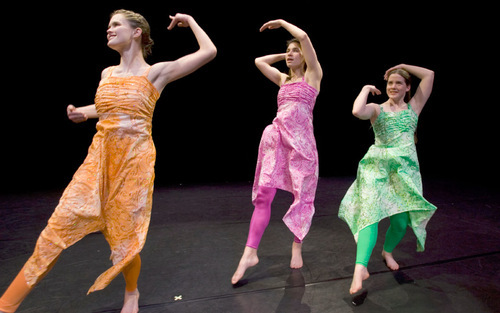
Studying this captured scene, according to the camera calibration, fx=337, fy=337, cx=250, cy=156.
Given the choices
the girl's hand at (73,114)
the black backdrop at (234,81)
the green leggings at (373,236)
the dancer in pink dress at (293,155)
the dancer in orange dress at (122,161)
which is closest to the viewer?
the dancer in orange dress at (122,161)

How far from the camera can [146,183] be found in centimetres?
144

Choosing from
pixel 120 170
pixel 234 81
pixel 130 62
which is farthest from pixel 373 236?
pixel 234 81

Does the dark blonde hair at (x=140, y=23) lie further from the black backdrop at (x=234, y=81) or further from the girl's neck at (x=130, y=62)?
the black backdrop at (x=234, y=81)

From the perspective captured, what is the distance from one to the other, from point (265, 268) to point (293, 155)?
2.33 feet

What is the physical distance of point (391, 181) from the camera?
1.96 meters

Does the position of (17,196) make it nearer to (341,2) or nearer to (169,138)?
(169,138)

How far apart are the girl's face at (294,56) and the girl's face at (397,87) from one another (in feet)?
1.81

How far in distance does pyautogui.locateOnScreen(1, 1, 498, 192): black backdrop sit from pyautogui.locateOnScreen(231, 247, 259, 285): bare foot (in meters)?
3.34

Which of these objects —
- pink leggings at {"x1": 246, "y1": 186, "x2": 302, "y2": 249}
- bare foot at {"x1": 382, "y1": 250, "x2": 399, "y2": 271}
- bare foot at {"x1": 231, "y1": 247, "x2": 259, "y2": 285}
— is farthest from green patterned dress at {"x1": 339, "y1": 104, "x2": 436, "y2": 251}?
bare foot at {"x1": 231, "y1": 247, "x2": 259, "y2": 285}

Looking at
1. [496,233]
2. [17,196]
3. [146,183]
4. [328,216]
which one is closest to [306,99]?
[146,183]

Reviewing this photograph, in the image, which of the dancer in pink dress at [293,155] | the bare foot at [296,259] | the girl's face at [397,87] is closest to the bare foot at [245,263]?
the dancer in pink dress at [293,155]

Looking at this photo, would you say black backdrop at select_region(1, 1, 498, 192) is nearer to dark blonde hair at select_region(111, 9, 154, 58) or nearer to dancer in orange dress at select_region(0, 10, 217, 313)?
dark blonde hair at select_region(111, 9, 154, 58)

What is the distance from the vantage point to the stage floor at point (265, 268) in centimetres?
163

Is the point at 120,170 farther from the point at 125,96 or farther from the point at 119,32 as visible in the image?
the point at 119,32
